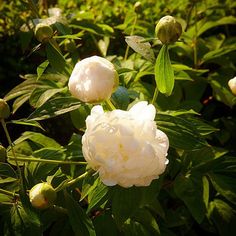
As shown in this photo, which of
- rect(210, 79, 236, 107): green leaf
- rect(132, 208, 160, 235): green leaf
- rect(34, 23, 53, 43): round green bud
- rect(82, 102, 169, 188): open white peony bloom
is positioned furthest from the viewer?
rect(210, 79, 236, 107): green leaf

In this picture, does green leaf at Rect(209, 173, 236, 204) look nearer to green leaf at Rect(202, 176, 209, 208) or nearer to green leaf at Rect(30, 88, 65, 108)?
green leaf at Rect(202, 176, 209, 208)

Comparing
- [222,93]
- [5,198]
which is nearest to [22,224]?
[5,198]

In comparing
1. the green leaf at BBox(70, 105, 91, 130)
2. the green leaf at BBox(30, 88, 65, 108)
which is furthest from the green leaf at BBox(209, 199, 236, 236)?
the green leaf at BBox(30, 88, 65, 108)

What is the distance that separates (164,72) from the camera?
91 cm

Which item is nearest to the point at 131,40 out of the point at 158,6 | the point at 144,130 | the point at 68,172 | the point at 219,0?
the point at 144,130

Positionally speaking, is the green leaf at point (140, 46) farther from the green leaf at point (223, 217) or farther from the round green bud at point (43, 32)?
the green leaf at point (223, 217)

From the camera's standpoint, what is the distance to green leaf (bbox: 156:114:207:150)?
0.92m

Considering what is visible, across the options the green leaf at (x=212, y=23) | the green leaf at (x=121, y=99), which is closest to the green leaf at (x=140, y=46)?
the green leaf at (x=121, y=99)

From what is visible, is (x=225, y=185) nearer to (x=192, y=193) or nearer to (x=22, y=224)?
(x=192, y=193)

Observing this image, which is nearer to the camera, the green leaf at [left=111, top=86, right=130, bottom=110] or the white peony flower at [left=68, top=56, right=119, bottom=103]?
the white peony flower at [left=68, top=56, right=119, bottom=103]

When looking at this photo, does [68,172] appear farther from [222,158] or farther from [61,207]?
[222,158]

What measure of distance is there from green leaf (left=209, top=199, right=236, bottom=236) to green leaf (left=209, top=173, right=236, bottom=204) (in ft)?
0.52

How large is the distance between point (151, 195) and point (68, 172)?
267 millimetres

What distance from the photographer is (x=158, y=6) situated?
6.36 ft
